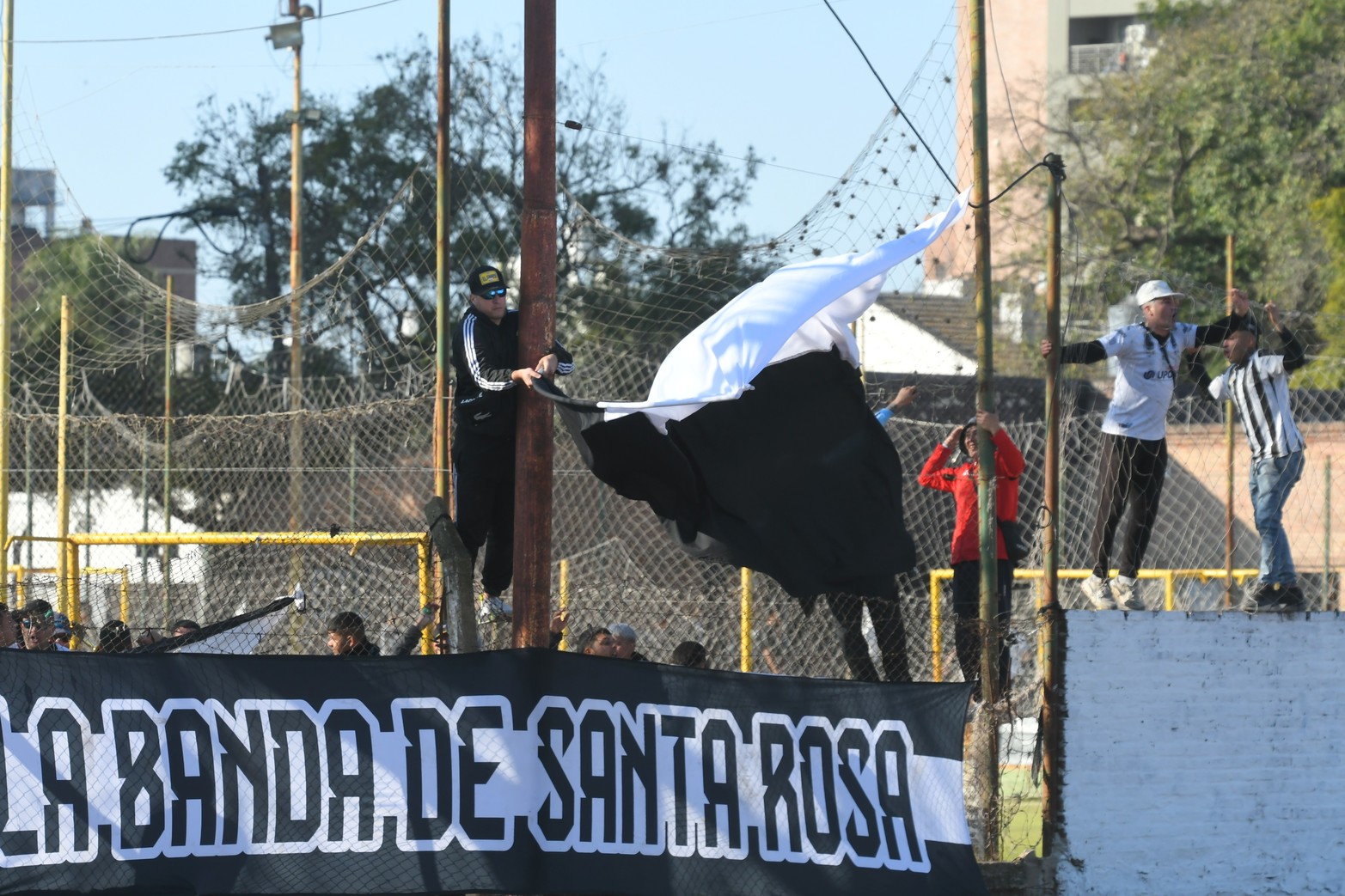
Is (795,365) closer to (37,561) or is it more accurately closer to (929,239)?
(929,239)

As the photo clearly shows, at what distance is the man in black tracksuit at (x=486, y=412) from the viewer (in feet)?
24.6

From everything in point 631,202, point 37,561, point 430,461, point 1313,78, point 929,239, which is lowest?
point 37,561

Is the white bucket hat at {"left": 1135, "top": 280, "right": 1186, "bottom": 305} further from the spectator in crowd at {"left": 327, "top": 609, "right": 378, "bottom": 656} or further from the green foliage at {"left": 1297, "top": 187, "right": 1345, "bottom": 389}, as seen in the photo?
the green foliage at {"left": 1297, "top": 187, "right": 1345, "bottom": 389}

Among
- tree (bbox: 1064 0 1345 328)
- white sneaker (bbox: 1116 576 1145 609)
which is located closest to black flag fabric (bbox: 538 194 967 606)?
white sneaker (bbox: 1116 576 1145 609)

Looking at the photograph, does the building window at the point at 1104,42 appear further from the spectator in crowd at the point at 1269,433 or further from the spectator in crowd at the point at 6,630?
the spectator in crowd at the point at 6,630

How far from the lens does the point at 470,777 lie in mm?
7035

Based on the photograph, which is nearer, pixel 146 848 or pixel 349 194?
pixel 146 848

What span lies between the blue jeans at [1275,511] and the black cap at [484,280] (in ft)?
13.9

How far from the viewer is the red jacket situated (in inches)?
360

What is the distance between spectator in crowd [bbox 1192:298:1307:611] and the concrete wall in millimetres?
475

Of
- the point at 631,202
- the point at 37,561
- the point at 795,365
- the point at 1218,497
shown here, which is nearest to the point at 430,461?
the point at 37,561

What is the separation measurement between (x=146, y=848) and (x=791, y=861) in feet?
9.11

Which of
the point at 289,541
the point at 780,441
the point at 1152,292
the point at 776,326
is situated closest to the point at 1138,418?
the point at 1152,292

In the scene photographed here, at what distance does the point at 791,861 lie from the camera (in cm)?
739
